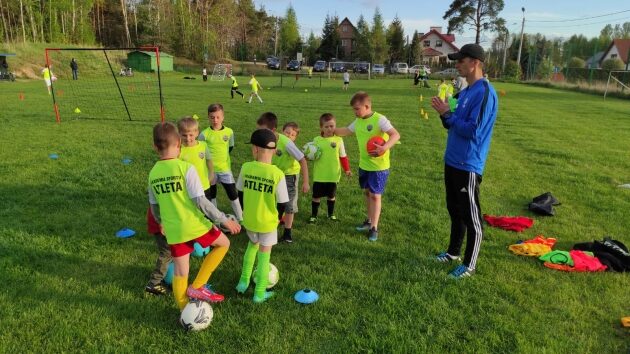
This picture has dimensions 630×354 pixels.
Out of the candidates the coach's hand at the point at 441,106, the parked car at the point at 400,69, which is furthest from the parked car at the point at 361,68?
the coach's hand at the point at 441,106

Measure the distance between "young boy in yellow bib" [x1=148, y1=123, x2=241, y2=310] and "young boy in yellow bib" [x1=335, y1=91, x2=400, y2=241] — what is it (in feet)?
7.47

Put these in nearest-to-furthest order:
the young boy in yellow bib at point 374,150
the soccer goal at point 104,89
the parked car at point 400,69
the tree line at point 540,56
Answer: the young boy in yellow bib at point 374,150, the soccer goal at point 104,89, the tree line at point 540,56, the parked car at point 400,69

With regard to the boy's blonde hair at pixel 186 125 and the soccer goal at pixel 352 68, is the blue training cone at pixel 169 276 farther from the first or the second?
the soccer goal at pixel 352 68

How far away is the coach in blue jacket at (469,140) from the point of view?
13.0ft

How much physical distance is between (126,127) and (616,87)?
3441 centimetres

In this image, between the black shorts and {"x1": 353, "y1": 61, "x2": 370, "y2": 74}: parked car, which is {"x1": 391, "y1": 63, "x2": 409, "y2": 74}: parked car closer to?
{"x1": 353, "y1": 61, "x2": 370, "y2": 74}: parked car

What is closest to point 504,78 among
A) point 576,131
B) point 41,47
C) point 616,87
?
point 616,87

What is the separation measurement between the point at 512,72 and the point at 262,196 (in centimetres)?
6144

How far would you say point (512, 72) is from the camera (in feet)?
186

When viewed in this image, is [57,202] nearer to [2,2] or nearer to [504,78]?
[2,2]

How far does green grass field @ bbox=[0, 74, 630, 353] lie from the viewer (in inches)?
134

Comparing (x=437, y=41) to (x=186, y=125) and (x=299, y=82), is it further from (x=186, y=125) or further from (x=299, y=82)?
(x=186, y=125)

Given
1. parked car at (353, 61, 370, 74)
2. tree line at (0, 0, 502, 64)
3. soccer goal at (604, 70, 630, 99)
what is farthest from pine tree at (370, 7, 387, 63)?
soccer goal at (604, 70, 630, 99)

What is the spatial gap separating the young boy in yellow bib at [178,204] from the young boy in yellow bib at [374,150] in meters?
2.28
